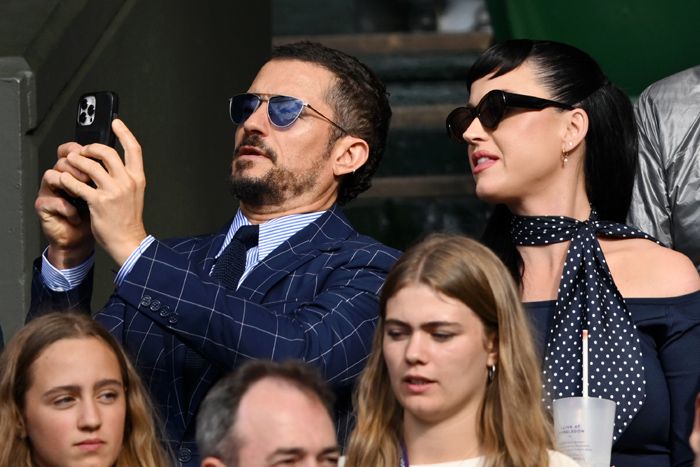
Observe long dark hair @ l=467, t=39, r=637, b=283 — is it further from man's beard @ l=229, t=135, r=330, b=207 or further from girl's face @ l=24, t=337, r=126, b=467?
girl's face @ l=24, t=337, r=126, b=467

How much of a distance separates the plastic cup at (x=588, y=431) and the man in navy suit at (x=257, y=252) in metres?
0.64

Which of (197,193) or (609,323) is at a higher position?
(197,193)

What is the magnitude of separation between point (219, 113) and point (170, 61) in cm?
43

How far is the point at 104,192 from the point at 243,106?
763 mm

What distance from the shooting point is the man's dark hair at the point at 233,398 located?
303 centimetres

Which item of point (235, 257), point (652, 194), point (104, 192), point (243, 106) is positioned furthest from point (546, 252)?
point (104, 192)

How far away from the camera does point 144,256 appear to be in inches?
146

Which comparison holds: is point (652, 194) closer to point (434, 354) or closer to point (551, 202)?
point (551, 202)

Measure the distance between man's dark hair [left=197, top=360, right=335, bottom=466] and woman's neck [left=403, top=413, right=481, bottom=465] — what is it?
16.2 inches

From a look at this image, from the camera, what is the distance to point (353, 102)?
4551 mm

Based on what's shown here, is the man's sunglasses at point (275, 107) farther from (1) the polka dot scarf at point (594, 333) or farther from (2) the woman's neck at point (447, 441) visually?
(2) the woman's neck at point (447, 441)

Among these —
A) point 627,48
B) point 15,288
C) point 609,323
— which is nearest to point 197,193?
point 15,288

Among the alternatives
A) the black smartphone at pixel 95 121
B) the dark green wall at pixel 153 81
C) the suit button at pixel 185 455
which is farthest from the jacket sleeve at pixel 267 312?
the dark green wall at pixel 153 81

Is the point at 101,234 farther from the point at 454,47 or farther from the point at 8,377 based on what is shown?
the point at 454,47
